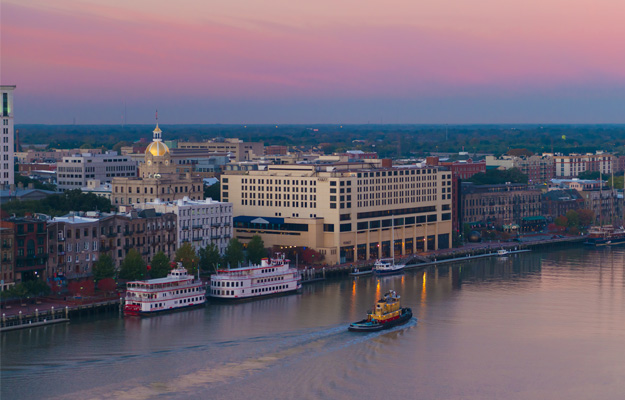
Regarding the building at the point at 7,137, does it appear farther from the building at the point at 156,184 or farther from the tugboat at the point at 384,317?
the tugboat at the point at 384,317

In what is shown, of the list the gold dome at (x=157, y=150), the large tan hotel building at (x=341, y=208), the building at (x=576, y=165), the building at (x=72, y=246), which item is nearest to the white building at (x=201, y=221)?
the large tan hotel building at (x=341, y=208)

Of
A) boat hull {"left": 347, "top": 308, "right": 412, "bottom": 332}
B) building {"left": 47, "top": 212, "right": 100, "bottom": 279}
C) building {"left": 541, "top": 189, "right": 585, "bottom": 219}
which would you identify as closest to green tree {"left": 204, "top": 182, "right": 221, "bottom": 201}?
building {"left": 47, "top": 212, "right": 100, "bottom": 279}

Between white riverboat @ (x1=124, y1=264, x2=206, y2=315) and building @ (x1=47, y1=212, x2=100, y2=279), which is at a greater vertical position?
building @ (x1=47, y1=212, x2=100, y2=279)

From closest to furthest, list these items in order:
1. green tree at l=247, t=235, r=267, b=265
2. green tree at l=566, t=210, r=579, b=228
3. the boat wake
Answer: the boat wake < green tree at l=247, t=235, r=267, b=265 < green tree at l=566, t=210, r=579, b=228

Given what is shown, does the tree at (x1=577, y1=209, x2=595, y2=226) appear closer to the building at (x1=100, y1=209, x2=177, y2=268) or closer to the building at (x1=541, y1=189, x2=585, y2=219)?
the building at (x1=541, y1=189, x2=585, y2=219)

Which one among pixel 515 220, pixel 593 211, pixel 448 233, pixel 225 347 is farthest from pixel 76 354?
pixel 593 211

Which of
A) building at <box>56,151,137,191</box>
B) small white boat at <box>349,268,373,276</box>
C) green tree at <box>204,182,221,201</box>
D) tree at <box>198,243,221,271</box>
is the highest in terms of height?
building at <box>56,151,137,191</box>

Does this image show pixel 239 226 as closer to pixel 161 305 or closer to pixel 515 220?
pixel 161 305
